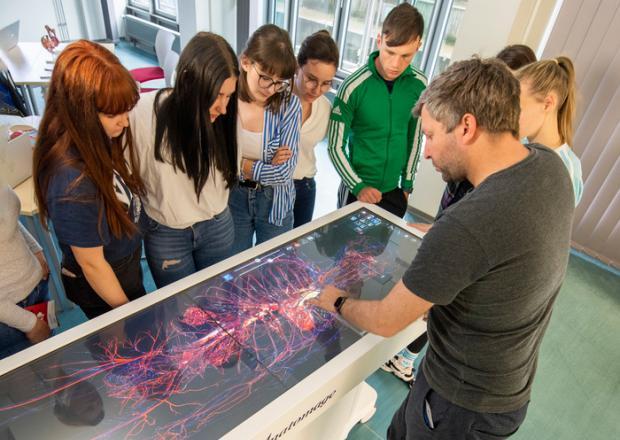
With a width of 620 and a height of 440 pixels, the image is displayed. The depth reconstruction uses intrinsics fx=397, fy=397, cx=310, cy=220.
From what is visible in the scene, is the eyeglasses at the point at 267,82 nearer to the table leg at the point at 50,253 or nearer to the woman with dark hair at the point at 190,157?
the woman with dark hair at the point at 190,157

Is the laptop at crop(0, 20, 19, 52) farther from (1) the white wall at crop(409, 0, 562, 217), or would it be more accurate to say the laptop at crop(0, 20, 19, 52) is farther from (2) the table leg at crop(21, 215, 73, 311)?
(1) the white wall at crop(409, 0, 562, 217)

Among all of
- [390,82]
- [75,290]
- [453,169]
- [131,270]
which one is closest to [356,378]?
[453,169]

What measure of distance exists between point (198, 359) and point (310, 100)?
1.15 metres

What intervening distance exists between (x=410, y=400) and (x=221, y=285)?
65 centimetres

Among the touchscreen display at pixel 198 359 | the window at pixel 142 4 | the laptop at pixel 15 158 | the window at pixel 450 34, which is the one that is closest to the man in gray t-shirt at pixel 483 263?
the touchscreen display at pixel 198 359

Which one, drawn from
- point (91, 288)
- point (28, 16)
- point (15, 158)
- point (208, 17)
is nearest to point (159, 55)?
point (208, 17)

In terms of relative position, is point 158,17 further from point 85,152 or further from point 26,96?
point 85,152

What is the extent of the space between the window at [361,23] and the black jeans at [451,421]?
99.3 inches

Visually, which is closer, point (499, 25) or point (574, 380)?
point (574, 380)

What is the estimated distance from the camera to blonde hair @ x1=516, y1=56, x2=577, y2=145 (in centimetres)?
133

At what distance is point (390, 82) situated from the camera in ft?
5.79

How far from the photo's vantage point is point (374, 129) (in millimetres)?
1824

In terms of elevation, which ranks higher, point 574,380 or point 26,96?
point 26,96

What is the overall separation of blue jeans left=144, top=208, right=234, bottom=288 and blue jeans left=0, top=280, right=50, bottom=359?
377mm
